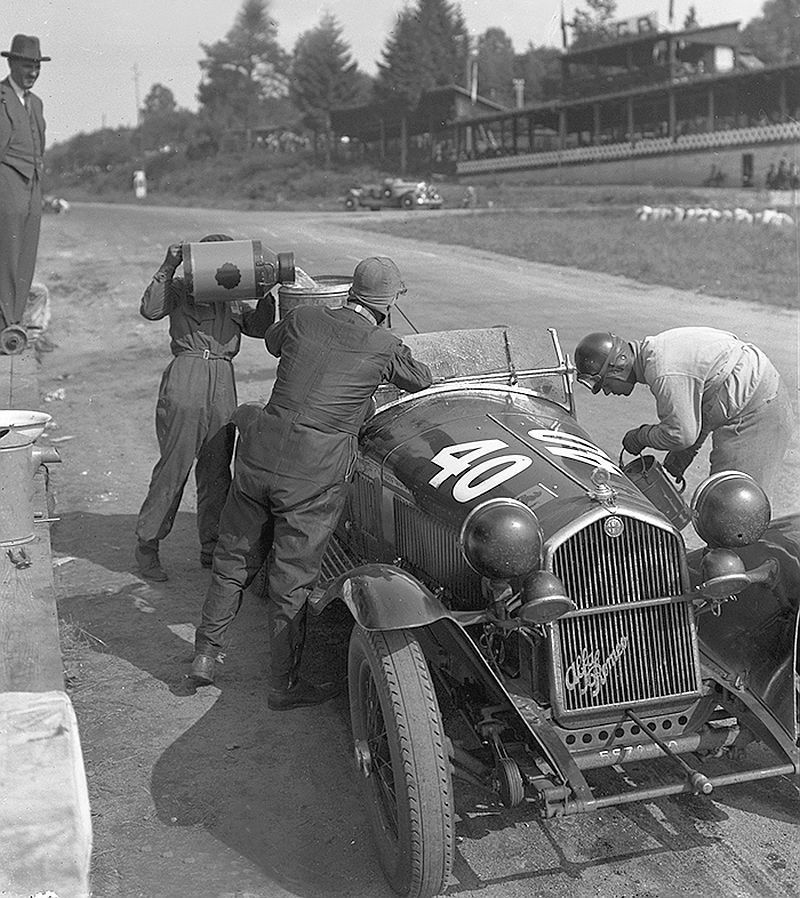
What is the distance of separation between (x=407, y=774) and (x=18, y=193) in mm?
6263

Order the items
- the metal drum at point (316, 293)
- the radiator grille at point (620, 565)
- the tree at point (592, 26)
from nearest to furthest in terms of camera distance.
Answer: the radiator grille at point (620, 565) → the metal drum at point (316, 293) → the tree at point (592, 26)

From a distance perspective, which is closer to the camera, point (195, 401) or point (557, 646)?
point (557, 646)

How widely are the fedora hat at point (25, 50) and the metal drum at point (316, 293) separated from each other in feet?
8.45

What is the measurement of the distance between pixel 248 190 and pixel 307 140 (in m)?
8.49

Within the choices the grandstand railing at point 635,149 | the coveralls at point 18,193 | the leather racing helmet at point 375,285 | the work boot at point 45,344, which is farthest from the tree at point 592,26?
the leather racing helmet at point 375,285

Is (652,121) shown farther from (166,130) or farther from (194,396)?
(194,396)

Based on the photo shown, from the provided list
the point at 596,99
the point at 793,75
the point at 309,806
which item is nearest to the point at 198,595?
the point at 309,806

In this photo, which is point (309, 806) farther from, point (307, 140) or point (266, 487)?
point (307, 140)

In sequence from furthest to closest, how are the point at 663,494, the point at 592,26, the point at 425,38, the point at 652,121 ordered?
the point at 592,26 → the point at 652,121 → the point at 425,38 → the point at 663,494

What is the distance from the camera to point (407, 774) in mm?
3330

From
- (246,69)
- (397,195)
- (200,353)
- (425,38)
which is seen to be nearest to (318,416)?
(200,353)

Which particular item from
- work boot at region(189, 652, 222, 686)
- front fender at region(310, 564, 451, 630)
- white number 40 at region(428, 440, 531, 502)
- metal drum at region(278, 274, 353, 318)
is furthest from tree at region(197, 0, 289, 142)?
front fender at region(310, 564, 451, 630)

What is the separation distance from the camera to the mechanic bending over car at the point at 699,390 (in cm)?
512

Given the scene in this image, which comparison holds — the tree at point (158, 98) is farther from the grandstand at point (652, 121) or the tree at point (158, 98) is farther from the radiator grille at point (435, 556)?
the grandstand at point (652, 121)
